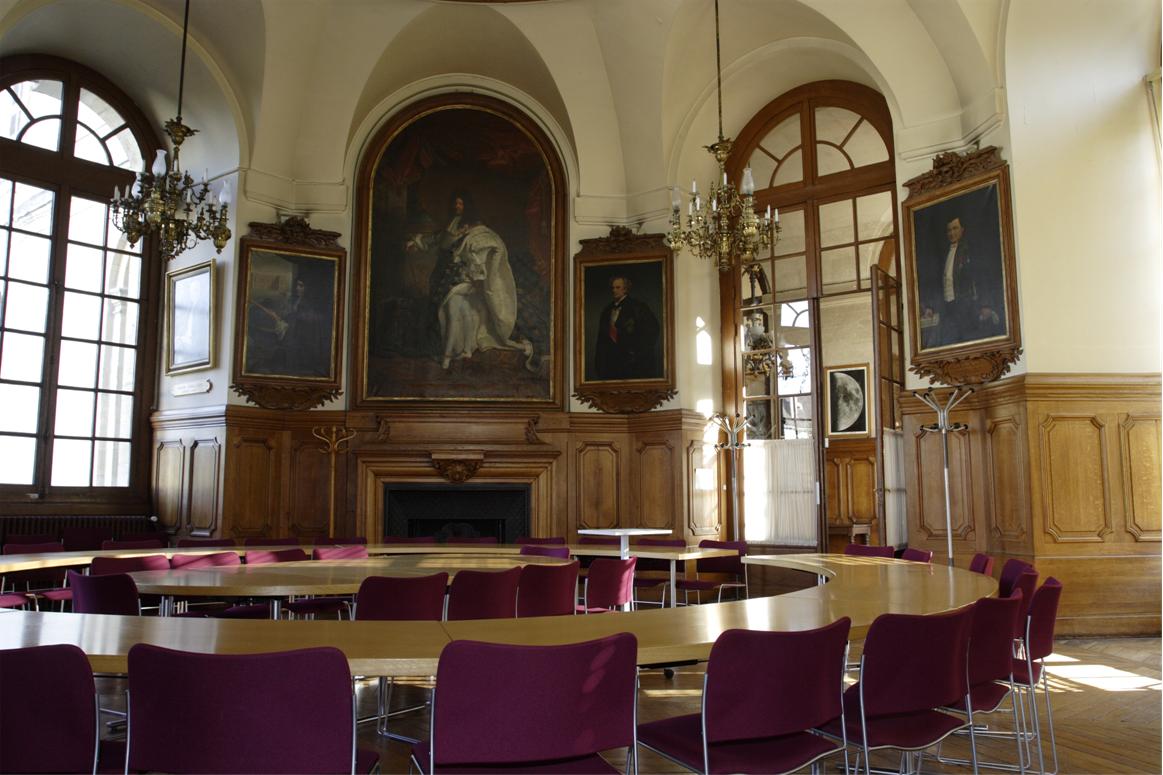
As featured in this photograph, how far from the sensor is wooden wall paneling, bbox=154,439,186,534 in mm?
10708

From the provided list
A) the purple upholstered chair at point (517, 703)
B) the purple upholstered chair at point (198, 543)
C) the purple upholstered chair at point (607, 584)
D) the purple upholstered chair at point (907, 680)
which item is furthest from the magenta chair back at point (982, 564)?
the purple upholstered chair at point (198, 543)

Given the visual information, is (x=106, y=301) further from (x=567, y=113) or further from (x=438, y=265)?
(x=567, y=113)

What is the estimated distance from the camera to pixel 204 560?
6.60 meters

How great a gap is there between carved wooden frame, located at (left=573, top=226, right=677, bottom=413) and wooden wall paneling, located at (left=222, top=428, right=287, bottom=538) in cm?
396

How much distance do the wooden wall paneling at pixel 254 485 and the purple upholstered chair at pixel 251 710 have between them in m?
8.51

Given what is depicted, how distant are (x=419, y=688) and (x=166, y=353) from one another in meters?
7.19

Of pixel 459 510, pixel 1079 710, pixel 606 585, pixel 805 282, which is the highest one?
pixel 805 282

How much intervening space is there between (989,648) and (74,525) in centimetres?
1002

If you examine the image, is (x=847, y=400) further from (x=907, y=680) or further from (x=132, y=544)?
(x=907, y=680)

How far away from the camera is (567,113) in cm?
1159

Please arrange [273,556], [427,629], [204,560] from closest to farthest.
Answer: [427,629], [204,560], [273,556]

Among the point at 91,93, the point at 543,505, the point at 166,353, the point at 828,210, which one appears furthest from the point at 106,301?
the point at 828,210

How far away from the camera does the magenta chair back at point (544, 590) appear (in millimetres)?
5551

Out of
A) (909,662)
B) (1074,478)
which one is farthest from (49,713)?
(1074,478)
